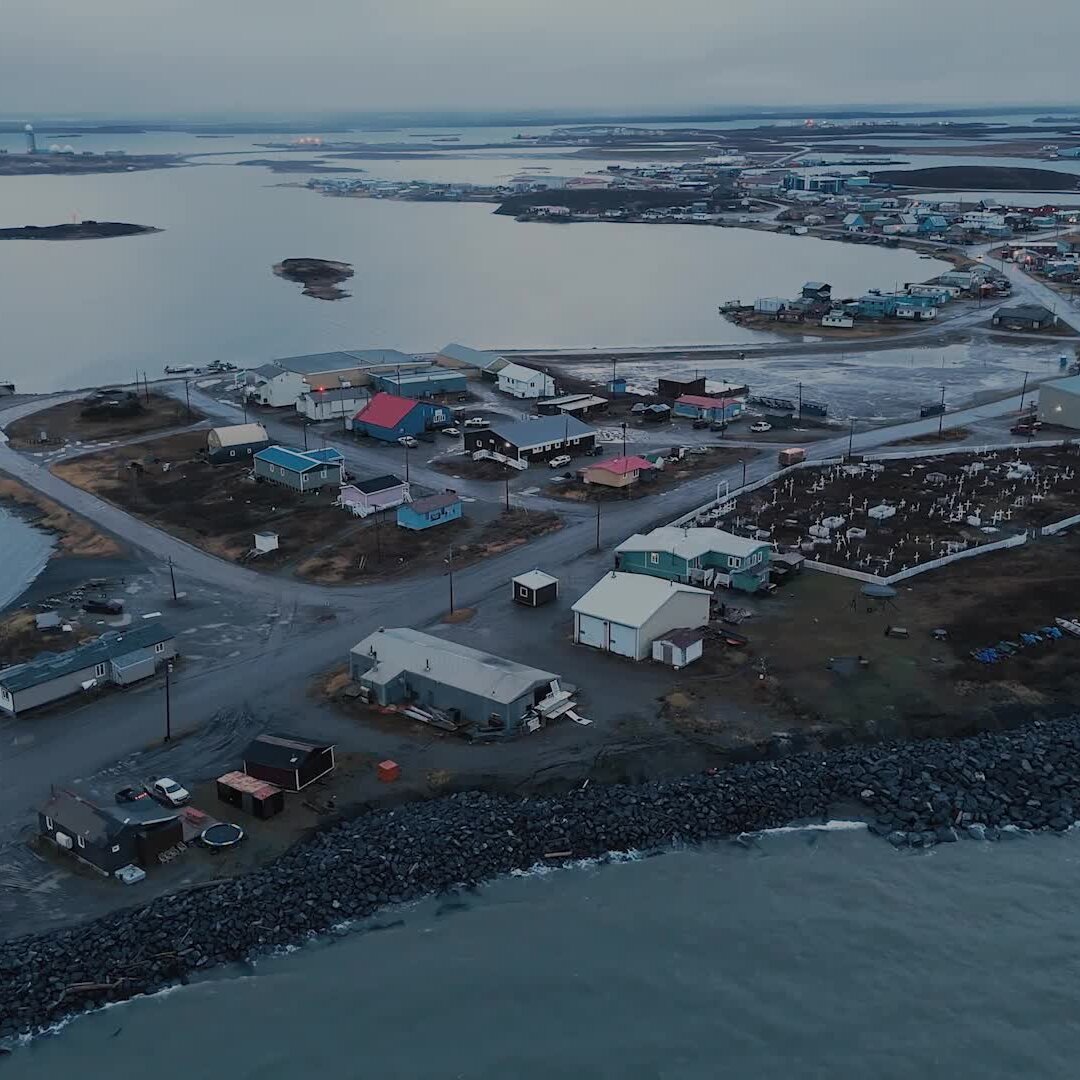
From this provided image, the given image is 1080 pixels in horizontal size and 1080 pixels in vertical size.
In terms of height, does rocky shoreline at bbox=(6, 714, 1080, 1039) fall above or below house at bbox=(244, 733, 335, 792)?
below

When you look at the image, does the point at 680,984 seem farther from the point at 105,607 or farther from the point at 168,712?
the point at 105,607

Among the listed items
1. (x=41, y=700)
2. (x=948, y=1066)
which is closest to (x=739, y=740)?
(x=948, y=1066)

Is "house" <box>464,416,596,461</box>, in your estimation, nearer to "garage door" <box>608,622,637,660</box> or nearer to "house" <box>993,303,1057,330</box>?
"garage door" <box>608,622,637,660</box>

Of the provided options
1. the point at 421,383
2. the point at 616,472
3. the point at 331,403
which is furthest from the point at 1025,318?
the point at 331,403

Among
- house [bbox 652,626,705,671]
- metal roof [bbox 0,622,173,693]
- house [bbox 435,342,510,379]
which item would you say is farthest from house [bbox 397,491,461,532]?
house [bbox 435,342,510,379]

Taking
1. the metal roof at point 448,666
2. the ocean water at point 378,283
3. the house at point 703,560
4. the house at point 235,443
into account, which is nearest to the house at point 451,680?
the metal roof at point 448,666

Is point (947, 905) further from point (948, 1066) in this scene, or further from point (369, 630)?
point (369, 630)
